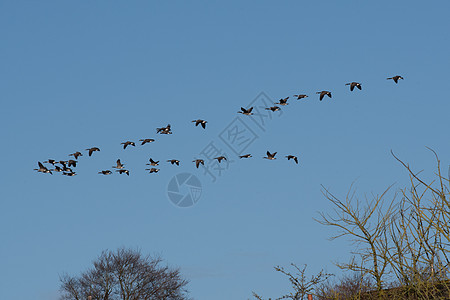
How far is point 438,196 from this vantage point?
8508 millimetres

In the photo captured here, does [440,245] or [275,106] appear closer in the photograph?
[440,245]

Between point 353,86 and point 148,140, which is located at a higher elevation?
point 148,140

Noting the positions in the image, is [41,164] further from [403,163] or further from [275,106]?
[403,163]

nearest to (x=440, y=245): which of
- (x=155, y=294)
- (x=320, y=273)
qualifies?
(x=320, y=273)

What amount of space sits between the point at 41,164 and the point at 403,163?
3059 centimetres

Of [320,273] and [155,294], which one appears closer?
[320,273]

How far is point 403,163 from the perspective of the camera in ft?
28.2

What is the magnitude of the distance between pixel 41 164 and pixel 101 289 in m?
14.5

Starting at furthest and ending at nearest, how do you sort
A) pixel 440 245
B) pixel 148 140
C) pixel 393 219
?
pixel 148 140 < pixel 393 219 < pixel 440 245

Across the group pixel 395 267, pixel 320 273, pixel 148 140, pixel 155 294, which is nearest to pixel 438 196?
pixel 395 267

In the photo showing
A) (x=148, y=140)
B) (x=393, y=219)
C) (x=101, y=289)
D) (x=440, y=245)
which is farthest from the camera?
(x=101, y=289)

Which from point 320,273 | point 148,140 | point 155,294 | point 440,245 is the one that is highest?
point 148,140

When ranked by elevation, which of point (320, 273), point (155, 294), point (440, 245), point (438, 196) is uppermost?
point (155, 294)

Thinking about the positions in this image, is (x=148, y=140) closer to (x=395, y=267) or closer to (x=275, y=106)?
(x=275, y=106)
